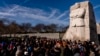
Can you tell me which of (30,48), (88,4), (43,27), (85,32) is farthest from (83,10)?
(43,27)

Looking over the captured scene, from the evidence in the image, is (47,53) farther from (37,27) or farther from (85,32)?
A: (37,27)

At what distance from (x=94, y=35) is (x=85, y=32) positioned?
183cm

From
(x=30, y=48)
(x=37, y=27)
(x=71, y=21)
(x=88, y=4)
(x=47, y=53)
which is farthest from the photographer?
(x=37, y=27)

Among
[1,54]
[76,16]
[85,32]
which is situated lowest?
[1,54]

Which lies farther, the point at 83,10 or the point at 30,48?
the point at 83,10

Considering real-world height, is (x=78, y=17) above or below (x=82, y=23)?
above

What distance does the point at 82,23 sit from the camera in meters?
24.2

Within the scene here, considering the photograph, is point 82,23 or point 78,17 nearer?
point 82,23

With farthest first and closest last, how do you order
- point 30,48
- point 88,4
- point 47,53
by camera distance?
point 88,4
point 30,48
point 47,53

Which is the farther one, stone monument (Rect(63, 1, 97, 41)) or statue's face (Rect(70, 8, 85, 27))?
statue's face (Rect(70, 8, 85, 27))

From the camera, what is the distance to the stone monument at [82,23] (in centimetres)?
2394

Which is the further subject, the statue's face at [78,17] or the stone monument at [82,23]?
the statue's face at [78,17]

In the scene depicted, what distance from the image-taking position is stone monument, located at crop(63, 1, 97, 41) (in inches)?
942

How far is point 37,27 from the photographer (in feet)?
301
